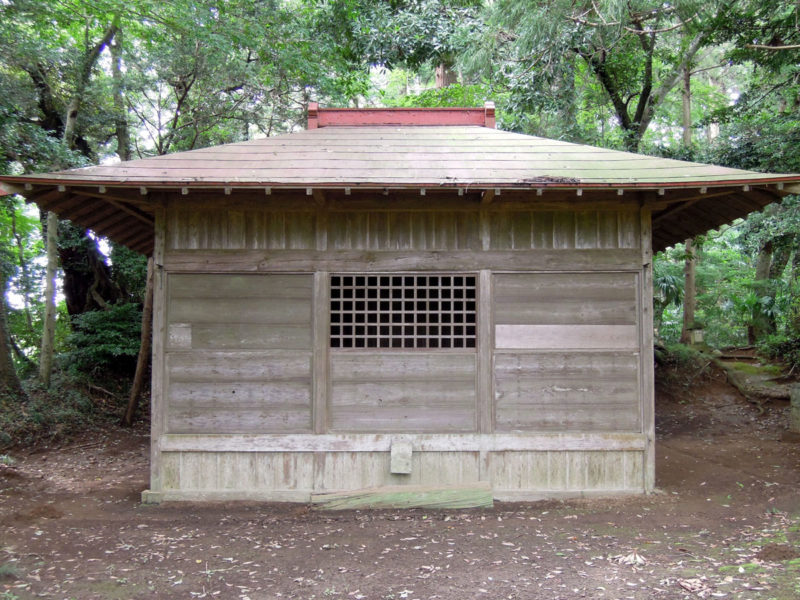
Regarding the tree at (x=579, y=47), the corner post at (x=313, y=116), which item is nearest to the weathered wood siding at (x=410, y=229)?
the corner post at (x=313, y=116)

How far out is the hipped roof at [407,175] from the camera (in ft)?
18.8

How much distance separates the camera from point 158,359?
20.7ft

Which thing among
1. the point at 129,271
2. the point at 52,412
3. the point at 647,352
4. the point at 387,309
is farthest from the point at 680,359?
the point at 52,412

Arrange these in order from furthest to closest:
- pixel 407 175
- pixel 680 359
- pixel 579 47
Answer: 1. pixel 680 359
2. pixel 579 47
3. pixel 407 175

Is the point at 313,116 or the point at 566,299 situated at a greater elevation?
the point at 313,116

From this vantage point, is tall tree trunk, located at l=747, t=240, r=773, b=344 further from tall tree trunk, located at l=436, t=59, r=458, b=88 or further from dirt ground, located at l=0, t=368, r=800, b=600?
tall tree trunk, located at l=436, t=59, r=458, b=88

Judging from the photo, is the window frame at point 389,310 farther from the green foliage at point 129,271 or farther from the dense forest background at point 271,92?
the green foliage at point 129,271

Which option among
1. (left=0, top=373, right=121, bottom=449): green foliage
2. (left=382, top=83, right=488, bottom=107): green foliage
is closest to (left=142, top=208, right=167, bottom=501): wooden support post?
(left=0, top=373, right=121, bottom=449): green foliage

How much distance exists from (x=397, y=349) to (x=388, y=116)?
3.34 m

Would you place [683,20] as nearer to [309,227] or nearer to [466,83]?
[466,83]

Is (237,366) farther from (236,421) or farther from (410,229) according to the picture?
(410,229)

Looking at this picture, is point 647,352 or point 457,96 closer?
point 647,352

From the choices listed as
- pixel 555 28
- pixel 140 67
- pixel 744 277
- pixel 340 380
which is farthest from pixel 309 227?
pixel 744 277

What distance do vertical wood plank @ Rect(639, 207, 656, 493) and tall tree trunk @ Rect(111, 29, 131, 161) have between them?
36.7 feet
